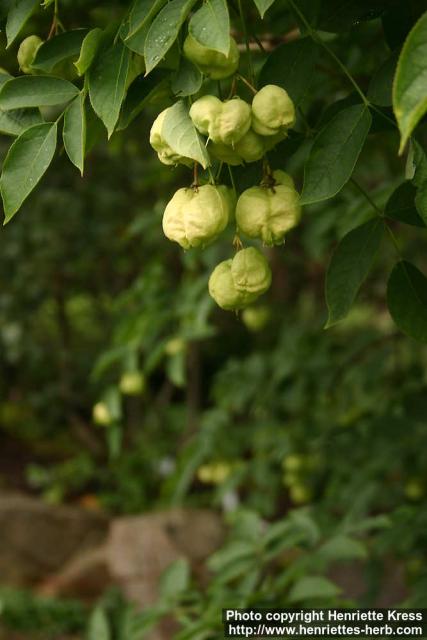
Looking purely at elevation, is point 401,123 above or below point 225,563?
above

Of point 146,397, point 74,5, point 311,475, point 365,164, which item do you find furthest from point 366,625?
point 146,397

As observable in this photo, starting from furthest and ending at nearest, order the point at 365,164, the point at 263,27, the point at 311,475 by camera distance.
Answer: the point at 311,475 < the point at 365,164 < the point at 263,27

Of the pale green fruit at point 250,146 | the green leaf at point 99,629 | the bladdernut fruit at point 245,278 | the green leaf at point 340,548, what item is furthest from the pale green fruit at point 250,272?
the green leaf at point 99,629

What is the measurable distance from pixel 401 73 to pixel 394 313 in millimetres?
361

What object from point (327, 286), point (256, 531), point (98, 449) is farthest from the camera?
point (98, 449)

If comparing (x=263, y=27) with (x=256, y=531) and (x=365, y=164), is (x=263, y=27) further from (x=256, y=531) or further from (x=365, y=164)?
(x=365, y=164)

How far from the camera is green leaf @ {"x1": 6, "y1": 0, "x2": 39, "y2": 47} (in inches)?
31.1

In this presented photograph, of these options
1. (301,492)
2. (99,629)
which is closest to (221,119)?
(99,629)

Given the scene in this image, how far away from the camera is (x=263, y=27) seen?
1431mm

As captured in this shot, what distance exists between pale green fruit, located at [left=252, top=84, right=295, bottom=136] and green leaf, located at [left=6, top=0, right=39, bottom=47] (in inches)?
10.2

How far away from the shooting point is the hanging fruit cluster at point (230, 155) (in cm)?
70

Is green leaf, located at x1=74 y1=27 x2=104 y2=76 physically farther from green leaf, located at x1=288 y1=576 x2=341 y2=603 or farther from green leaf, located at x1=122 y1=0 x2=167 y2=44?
green leaf, located at x1=288 y1=576 x2=341 y2=603

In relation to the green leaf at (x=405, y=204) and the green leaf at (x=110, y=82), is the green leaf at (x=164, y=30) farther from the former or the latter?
the green leaf at (x=405, y=204)

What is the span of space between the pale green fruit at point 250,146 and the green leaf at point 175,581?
3.84 ft
